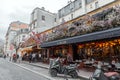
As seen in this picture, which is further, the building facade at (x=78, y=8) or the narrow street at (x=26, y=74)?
the building facade at (x=78, y=8)

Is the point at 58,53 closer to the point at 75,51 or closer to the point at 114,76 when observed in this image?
the point at 75,51

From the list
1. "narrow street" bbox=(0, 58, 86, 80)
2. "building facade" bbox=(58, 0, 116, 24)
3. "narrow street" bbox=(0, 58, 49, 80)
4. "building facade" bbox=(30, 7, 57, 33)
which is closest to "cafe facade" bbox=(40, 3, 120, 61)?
"narrow street" bbox=(0, 58, 86, 80)

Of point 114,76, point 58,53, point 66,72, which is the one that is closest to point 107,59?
point 66,72

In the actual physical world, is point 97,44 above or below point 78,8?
below

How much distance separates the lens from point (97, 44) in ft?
60.3

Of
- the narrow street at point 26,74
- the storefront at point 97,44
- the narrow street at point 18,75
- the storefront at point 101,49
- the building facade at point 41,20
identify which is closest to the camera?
the narrow street at point 18,75

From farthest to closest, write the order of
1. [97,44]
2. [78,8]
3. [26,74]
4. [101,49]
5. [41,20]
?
[41,20] < [78,8] < [97,44] < [101,49] < [26,74]

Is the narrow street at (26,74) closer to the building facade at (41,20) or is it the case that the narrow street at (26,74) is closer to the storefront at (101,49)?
the storefront at (101,49)

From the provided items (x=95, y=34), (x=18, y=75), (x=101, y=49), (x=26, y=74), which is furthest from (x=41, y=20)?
(x=95, y=34)

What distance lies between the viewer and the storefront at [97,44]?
551 inches

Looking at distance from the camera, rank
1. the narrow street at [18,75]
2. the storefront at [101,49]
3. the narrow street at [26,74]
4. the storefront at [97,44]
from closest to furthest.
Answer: the narrow street at [18,75] → the narrow street at [26,74] → the storefront at [97,44] → the storefront at [101,49]

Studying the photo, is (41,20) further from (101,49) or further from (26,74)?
(26,74)

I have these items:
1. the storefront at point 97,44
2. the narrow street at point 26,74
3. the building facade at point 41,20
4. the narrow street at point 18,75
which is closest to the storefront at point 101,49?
the storefront at point 97,44

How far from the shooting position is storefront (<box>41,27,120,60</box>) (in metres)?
14.0
